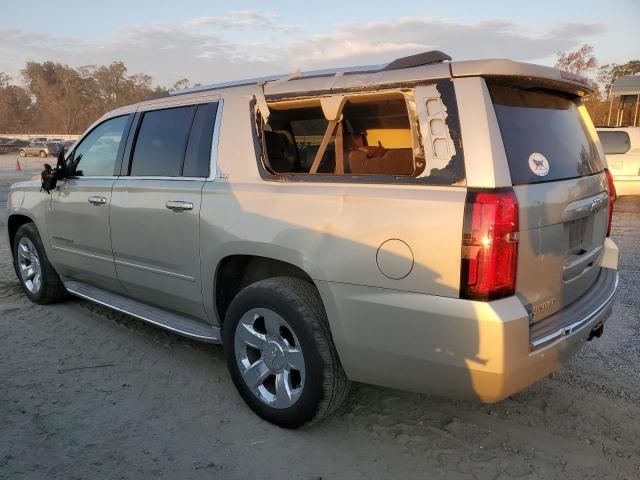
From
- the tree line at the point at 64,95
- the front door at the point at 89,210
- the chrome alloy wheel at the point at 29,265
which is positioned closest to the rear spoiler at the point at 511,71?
the front door at the point at 89,210

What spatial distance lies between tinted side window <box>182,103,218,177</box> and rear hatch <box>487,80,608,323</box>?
175 cm

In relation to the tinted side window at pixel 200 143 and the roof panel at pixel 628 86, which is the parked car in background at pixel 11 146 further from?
the tinted side window at pixel 200 143

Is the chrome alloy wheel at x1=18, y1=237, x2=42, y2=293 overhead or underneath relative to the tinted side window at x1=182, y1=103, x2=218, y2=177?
underneath

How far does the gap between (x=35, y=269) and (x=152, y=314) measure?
205 cm

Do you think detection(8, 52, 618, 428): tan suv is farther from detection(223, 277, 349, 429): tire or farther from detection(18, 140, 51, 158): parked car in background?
detection(18, 140, 51, 158): parked car in background

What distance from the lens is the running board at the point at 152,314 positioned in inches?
133

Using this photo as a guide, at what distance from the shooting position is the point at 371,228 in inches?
94.9

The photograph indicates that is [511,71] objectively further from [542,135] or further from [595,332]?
[595,332]

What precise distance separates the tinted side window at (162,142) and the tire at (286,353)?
1.14m

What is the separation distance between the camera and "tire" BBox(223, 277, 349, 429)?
268 centimetres

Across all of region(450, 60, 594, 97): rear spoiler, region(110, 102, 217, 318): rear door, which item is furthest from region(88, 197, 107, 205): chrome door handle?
region(450, 60, 594, 97): rear spoiler

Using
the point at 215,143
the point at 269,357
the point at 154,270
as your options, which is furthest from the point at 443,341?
the point at 154,270

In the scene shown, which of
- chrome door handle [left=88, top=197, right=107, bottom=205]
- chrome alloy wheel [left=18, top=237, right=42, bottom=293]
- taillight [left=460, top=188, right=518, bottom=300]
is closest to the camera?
taillight [left=460, top=188, right=518, bottom=300]

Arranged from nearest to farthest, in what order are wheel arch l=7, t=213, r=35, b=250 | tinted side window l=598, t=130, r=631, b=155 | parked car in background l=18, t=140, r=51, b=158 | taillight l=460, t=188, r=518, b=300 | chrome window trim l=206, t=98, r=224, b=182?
taillight l=460, t=188, r=518, b=300, chrome window trim l=206, t=98, r=224, b=182, wheel arch l=7, t=213, r=35, b=250, tinted side window l=598, t=130, r=631, b=155, parked car in background l=18, t=140, r=51, b=158
